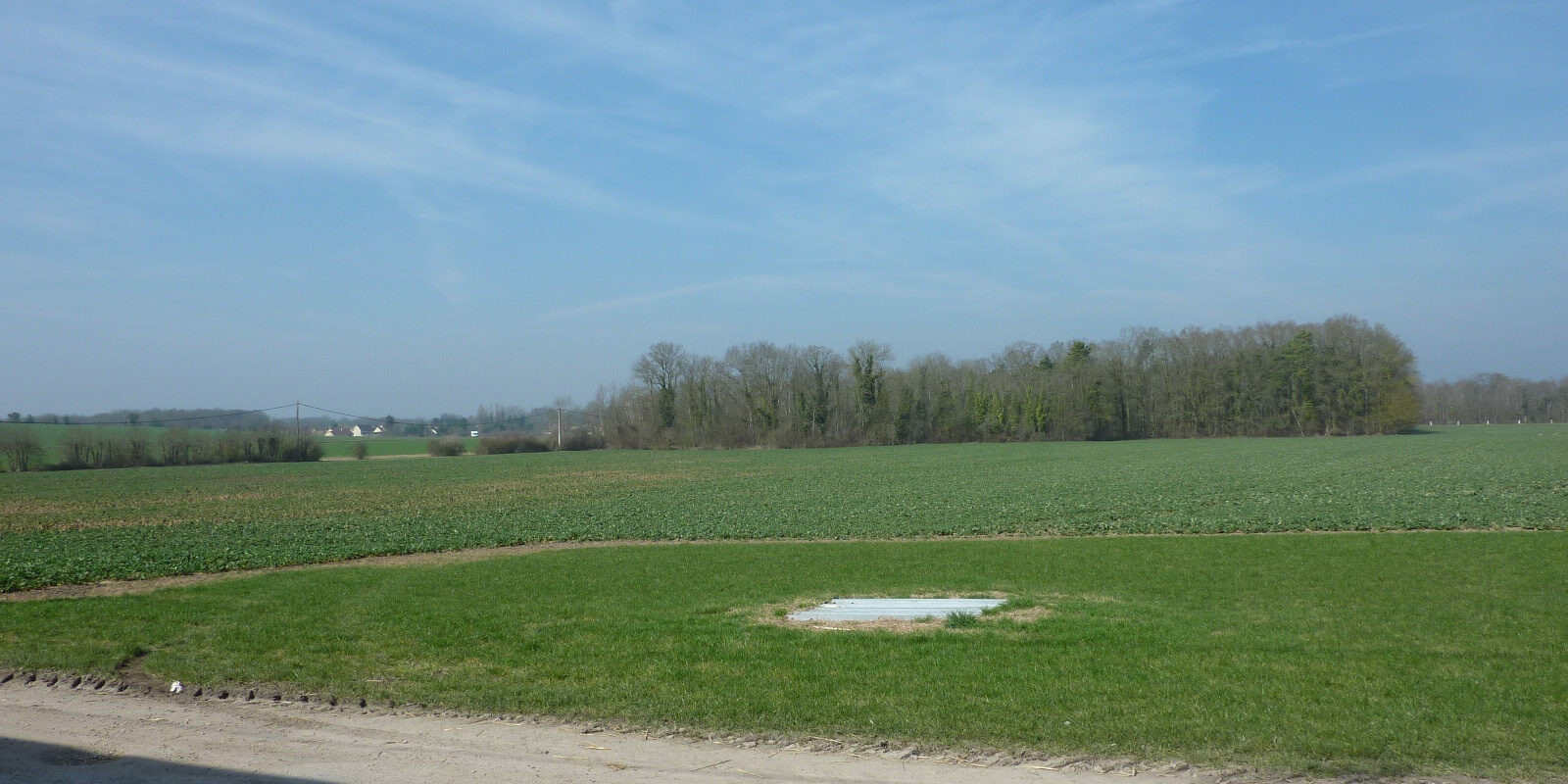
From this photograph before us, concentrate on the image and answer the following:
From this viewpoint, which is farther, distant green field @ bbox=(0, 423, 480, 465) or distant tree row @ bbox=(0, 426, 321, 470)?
distant green field @ bbox=(0, 423, 480, 465)

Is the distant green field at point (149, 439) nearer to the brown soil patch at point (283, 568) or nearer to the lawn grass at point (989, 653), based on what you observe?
the brown soil patch at point (283, 568)

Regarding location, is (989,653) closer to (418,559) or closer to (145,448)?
(418,559)

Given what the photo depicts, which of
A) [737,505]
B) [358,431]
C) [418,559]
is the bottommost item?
[737,505]

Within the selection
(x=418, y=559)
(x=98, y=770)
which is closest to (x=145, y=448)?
(x=418, y=559)

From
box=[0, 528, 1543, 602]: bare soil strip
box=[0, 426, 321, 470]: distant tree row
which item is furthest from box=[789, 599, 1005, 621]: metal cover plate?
box=[0, 426, 321, 470]: distant tree row

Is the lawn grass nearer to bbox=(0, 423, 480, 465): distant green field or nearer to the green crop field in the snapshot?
the green crop field

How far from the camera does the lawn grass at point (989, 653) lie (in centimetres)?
721

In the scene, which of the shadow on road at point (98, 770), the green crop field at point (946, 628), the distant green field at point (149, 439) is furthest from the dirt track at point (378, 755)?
the distant green field at point (149, 439)

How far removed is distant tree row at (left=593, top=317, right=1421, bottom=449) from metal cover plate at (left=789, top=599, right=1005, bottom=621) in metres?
102

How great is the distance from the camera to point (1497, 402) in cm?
16538

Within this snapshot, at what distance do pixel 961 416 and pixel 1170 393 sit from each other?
26.3 m

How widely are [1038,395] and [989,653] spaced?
117m

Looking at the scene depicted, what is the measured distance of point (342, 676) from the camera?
31.2ft

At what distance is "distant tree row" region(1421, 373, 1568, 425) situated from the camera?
162 m
